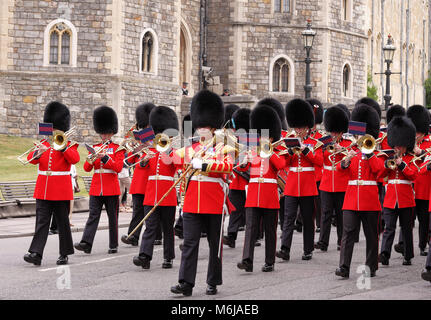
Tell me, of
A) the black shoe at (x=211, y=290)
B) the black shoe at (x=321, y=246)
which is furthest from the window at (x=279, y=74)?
the black shoe at (x=211, y=290)

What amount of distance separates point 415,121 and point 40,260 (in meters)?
4.95

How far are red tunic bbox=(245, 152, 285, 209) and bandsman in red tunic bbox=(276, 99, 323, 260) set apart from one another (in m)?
0.71

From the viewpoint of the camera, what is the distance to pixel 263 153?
975 cm

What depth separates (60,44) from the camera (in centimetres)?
2672

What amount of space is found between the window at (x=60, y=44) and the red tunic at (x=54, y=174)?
16730mm

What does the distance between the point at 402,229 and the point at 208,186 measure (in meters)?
3.07

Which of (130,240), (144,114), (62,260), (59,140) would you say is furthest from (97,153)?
(144,114)

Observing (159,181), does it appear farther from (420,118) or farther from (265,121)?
(420,118)

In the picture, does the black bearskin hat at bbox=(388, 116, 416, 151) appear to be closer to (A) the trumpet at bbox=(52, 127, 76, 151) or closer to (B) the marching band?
(B) the marching band

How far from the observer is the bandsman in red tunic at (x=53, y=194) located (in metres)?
10.2

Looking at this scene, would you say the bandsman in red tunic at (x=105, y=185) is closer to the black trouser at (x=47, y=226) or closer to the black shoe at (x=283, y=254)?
the black trouser at (x=47, y=226)

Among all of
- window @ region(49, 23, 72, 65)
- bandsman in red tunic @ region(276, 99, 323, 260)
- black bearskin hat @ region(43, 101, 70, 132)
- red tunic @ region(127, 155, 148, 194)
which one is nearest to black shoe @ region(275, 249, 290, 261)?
bandsman in red tunic @ region(276, 99, 323, 260)

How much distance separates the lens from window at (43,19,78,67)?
26625 millimetres

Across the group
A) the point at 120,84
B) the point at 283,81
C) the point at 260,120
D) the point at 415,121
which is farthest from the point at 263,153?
the point at 283,81
